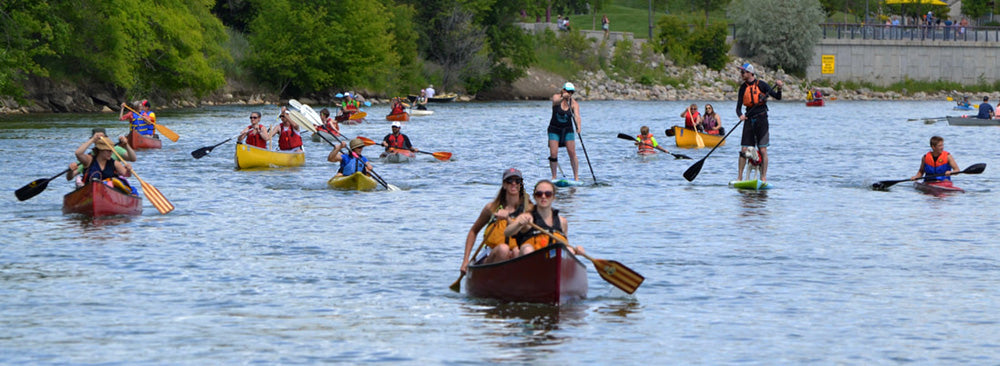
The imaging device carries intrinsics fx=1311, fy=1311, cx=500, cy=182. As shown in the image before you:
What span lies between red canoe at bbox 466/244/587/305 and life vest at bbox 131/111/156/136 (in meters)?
25.0

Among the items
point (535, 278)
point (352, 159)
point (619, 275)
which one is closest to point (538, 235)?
point (535, 278)

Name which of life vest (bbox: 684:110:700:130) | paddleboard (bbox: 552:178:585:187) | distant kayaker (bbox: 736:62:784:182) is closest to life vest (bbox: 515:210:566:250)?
distant kayaker (bbox: 736:62:784:182)

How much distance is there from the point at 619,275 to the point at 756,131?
10.3 metres

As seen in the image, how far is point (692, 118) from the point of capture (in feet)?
113

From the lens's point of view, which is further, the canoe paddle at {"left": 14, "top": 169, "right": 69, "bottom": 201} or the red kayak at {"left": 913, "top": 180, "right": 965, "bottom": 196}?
the red kayak at {"left": 913, "top": 180, "right": 965, "bottom": 196}

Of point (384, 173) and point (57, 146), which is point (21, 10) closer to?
point (57, 146)

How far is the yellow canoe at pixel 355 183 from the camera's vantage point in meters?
23.2

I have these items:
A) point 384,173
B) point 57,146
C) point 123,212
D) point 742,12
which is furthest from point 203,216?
point 742,12

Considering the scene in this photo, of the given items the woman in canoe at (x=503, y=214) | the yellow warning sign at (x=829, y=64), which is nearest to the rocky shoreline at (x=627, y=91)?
the yellow warning sign at (x=829, y=64)

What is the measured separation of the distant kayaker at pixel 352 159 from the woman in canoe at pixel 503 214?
10.7 meters

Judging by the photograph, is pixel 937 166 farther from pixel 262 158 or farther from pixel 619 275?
pixel 262 158

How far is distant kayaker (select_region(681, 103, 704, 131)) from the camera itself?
112 ft

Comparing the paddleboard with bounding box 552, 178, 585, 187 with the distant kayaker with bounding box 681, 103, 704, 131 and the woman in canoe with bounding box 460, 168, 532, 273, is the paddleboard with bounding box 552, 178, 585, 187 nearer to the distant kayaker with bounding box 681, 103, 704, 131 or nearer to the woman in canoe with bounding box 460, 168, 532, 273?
the distant kayaker with bounding box 681, 103, 704, 131

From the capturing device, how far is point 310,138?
43.3 m
